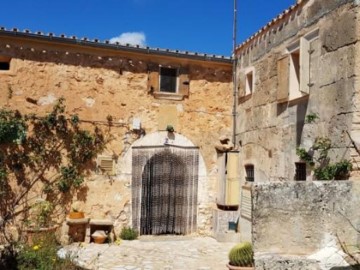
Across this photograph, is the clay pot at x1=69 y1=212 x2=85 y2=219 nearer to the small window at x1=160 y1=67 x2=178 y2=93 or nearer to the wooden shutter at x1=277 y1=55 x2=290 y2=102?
the small window at x1=160 y1=67 x2=178 y2=93

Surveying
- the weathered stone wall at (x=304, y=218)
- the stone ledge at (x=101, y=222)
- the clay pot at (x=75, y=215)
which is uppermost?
the weathered stone wall at (x=304, y=218)

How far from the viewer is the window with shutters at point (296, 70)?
821 centimetres

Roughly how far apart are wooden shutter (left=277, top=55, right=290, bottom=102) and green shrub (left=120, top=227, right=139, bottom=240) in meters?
5.44

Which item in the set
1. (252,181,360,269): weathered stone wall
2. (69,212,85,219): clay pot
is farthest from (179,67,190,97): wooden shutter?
(252,181,360,269): weathered stone wall

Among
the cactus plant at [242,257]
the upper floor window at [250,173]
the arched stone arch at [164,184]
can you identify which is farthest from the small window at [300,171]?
the arched stone arch at [164,184]

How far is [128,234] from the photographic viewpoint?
1098cm

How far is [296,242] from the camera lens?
190 inches

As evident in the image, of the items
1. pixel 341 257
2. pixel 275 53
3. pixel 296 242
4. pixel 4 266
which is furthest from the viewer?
pixel 275 53

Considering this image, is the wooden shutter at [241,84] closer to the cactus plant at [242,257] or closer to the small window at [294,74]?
the small window at [294,74]

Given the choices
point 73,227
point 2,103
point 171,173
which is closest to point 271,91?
point 171,173

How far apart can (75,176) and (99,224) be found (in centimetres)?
144

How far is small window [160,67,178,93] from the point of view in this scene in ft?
38.4

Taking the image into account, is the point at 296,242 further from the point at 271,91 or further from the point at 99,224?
the point at 99,224

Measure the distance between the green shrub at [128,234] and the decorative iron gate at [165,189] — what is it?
0.69ft
